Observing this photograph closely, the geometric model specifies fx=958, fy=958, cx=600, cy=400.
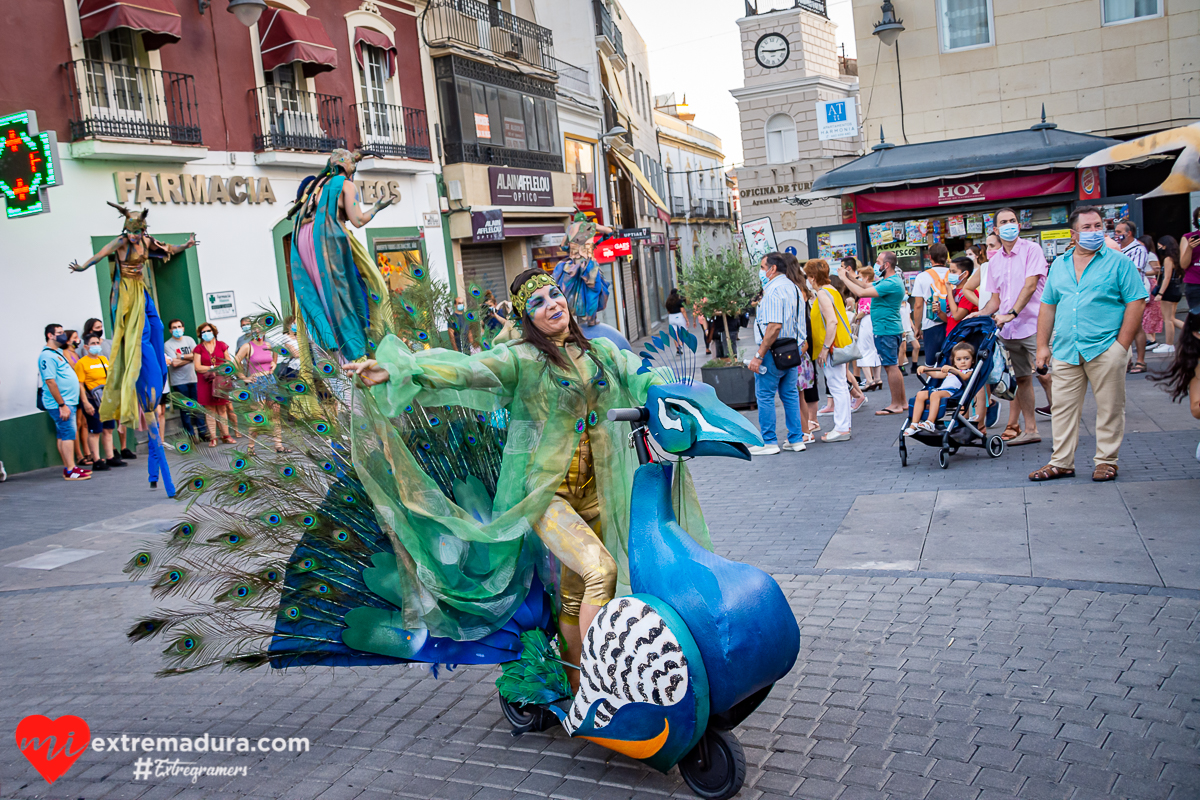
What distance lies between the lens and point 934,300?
11359 mm

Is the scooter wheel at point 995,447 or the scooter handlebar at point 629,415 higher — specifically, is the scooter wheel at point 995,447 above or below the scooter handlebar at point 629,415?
below

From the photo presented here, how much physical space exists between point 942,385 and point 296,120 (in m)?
13.8

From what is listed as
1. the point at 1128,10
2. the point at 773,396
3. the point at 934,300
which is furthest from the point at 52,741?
the point at 1128,10

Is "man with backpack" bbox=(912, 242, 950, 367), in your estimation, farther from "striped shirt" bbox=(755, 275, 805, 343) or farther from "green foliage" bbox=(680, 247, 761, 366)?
"striped shirt" bbox=(755, 275, 805, 343)

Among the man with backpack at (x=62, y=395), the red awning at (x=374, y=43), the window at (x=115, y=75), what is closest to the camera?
the man with backpack at (x=62, y=395)

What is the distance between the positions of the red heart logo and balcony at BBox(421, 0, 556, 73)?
20.2 meters

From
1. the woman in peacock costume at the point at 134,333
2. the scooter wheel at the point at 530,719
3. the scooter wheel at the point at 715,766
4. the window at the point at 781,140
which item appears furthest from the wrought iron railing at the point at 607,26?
the scooter wheel at the point at 715,766

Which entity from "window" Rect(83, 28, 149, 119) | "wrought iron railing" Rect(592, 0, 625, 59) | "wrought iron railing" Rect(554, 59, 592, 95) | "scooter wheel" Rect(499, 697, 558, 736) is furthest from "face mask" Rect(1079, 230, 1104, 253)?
"wrought iron railing" Rect(592, 0, 625, 59)

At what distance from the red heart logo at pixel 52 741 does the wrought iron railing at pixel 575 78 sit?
97.1 feet

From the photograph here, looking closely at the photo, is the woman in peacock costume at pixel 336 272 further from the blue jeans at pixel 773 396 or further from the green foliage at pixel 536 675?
the blue jeans at pixel 773 396

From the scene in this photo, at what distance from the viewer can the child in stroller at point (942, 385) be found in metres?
8.29

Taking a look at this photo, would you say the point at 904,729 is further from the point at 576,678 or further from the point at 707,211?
the point at 707,211

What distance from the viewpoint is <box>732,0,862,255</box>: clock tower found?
103 ft

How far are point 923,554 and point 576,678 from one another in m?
2.97
